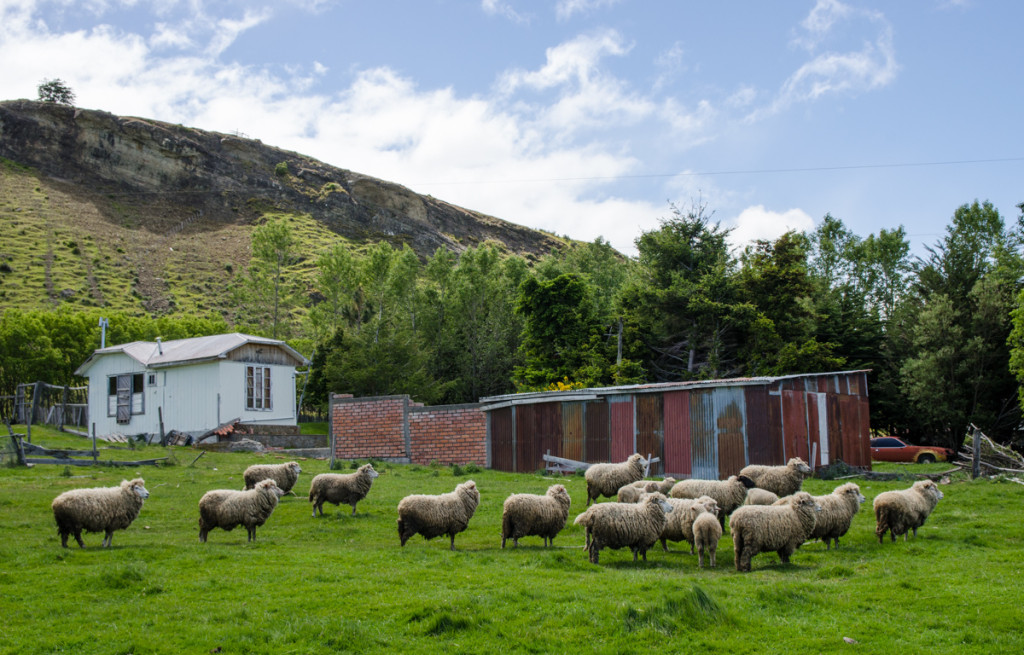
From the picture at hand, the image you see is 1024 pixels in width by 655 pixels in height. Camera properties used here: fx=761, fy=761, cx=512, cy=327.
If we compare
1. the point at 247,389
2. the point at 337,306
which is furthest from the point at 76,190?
the point at 247,389

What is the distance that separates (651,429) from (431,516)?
44.3 feet

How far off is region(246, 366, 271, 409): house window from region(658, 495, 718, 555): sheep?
1039 inches

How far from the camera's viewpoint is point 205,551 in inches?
471

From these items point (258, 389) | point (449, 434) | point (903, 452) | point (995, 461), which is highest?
point (258, 389)

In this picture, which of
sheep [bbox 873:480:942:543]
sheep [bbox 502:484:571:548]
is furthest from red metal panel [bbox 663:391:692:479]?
sheep [bbox 502:484:571:548]

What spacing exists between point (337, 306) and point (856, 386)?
4096 cm

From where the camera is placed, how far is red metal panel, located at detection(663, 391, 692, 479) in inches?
953

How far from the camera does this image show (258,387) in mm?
35781

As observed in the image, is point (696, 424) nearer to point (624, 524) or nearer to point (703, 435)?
point (703, 435)

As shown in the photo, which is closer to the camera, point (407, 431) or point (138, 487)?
point (138, 487)

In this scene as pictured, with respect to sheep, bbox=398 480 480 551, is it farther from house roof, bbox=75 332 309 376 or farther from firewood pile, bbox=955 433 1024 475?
house roof, bbox=75 332 309 376

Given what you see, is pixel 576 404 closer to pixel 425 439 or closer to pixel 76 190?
pixel 425 439

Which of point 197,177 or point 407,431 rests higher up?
point 197,177

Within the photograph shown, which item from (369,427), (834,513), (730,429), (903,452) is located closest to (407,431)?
(369,427)
